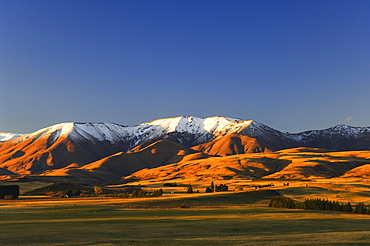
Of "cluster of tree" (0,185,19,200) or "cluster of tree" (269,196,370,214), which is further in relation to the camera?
"cluster of tree" (0,185,19,200)

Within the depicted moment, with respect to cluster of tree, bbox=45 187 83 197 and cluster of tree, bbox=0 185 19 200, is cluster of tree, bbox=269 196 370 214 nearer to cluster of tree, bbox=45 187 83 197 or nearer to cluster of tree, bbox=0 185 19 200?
cluster of tree, bbox=45 187 83 197

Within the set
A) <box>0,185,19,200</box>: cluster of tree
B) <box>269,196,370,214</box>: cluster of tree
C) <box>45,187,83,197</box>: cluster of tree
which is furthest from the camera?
<box>45,187,83,197</box>: cluster of tree

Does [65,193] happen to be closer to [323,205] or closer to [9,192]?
[9,192]

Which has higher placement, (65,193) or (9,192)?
(9,192)

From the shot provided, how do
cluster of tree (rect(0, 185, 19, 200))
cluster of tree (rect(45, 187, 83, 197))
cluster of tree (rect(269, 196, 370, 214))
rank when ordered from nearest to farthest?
cluster of tree (rect(269, 196, 370, 214))
cluster of tree (rect(0, 185, 19, 200))
cluster of tree (rect(45, 187, 83, 197))

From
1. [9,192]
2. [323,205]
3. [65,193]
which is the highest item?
[9,192]

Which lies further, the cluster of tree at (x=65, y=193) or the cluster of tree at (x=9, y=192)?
the cluster of tree at (x=65, y=193)

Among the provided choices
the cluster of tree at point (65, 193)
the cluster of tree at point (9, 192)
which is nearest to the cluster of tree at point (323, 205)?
the cluster of tree at point (65, 193)

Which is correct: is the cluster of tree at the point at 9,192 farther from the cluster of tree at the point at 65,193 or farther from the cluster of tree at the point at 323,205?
the cluster of tree at the point at 323,205

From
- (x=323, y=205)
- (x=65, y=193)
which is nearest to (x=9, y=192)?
(x=65, y=193)

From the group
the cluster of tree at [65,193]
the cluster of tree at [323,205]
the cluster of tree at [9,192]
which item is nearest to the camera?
the cluster of tree at [323,205]

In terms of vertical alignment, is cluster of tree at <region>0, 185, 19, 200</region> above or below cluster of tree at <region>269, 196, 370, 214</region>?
above

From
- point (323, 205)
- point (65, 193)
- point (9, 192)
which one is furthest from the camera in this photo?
point (65, 193)

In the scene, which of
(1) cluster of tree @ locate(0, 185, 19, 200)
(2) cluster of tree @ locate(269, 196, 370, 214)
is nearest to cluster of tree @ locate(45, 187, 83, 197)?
(1) cluster of tree @ locate(0, 185, 19, 200)
